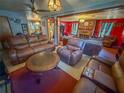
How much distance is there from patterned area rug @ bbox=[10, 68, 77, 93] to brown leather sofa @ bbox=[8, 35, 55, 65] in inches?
23.8

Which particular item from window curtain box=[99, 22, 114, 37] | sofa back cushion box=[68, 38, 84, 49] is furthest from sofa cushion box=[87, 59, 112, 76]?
window curtain box=[99, 22, 114, 37]

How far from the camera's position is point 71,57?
9.21ft

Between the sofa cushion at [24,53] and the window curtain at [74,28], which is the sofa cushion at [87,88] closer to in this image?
the sofa cushion at [24,53]

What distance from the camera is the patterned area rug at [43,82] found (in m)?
1.88

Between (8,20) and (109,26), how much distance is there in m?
8.06

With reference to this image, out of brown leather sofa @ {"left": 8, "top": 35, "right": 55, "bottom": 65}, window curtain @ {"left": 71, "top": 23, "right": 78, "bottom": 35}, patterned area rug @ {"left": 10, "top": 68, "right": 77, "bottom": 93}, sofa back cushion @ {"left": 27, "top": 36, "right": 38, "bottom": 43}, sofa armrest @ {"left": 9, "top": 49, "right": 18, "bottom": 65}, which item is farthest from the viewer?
window curtain @ {"left": 71, "top": 23, "right": 78, "bottom": 35}

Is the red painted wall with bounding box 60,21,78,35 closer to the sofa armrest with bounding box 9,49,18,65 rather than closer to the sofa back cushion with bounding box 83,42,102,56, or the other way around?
the sofa back cushion with bounding box 83,42,102,56

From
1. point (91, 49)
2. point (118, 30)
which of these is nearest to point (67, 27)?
point (118, 30)

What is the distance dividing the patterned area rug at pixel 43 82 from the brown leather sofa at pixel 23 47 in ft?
1.99

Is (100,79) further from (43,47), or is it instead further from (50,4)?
(43,47)

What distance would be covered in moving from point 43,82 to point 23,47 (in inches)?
87.2

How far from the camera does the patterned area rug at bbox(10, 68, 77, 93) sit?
188cm

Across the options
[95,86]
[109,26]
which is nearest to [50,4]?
[95,86]

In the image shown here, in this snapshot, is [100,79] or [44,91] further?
[44,91]
